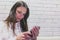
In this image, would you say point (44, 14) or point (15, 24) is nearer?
point (15, 24)

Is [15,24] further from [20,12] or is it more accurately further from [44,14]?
[44,14]

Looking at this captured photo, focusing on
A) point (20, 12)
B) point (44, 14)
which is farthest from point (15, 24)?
point (44, 14)

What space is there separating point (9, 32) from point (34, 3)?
81 centimetres

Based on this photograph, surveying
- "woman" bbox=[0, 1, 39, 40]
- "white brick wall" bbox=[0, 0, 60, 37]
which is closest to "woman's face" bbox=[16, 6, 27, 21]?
"woman" bbox=[0, 1, 39, 40]

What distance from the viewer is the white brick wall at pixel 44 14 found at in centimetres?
180

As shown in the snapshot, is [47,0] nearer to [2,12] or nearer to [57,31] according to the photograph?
[57,31]

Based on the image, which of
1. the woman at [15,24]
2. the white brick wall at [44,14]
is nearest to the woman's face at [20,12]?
the woman at [15,24]

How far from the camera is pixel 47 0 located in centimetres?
188

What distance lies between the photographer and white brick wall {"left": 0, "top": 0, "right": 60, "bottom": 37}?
1797mm

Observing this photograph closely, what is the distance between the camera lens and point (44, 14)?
1864mm

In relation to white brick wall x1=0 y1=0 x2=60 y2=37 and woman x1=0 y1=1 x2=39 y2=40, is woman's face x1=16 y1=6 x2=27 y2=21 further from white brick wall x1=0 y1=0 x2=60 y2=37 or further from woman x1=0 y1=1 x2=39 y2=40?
white brick wall x1=0 y1=0 x2=60 y2=37

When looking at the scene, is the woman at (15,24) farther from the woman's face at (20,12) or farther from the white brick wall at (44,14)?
the white brick wall at (44,14)

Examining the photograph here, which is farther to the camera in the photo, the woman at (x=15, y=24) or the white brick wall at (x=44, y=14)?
the white brick wall at (x=44, y=14)

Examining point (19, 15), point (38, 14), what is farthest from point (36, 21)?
point (19, 15)
